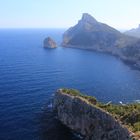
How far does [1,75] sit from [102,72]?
5432 centimetres

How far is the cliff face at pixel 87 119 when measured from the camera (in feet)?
234

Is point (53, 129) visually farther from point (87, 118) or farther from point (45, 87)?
point (45, 87)

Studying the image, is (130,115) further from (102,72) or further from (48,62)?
(48,62)

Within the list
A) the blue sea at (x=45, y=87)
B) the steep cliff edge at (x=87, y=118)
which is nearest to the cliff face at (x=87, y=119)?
the steep cliff edge at (x=87, y=118)

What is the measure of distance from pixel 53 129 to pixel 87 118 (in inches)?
437

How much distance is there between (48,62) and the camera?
634ft

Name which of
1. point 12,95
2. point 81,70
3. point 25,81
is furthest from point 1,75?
point 81,70

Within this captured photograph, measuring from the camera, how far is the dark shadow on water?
82.1m

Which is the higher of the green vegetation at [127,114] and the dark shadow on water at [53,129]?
the green vegetation at [127,114]

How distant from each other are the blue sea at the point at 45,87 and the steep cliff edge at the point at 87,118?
3.08 metres

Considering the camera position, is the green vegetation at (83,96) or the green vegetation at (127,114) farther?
the green vegetation at (83,96)

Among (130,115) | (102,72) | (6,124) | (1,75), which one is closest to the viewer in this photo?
(130,115)

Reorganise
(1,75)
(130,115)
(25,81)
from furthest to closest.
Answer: (1,75), (25,81), (130,115)

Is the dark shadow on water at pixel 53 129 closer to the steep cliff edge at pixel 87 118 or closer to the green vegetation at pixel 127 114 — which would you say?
the steep cliff edge at pixel 87 118
